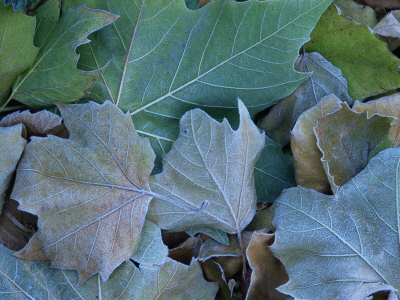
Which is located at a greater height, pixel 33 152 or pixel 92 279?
pixel 33 152

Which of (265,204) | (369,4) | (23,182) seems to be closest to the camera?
(23,182)

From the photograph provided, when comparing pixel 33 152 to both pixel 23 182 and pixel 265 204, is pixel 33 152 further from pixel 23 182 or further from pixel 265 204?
pixel 265 204

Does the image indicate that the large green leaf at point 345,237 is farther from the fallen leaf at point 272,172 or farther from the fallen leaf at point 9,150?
the fallen leaf at point 9,150

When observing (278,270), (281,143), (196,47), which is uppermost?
(196,47)

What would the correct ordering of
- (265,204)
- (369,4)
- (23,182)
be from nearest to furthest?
(23,182) < (265,204) < (369,4)

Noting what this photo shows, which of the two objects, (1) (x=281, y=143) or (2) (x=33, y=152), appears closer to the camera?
(2) (x=33, y=152)

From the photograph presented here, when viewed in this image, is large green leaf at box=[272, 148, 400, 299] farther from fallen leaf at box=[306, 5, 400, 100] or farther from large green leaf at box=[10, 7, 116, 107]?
large green leaf at box=[10, 7, 116, 107]

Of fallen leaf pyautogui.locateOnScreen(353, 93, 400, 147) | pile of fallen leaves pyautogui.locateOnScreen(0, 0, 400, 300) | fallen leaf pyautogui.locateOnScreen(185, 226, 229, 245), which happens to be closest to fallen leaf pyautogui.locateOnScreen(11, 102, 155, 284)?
pile of fallen leaves pyautogui.locateOnScreen(0, 0, 400, 300)

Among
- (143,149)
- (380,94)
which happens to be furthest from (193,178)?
(380,94)
